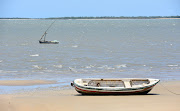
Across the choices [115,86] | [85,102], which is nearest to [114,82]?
[115,86]

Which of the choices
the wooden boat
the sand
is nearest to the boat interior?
the wooden boat

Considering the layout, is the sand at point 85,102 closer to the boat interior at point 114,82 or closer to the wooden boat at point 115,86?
the wooden boat at point 115,86

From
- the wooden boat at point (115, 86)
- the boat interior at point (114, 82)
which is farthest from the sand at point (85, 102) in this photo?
the boat interior at point (114, 82)

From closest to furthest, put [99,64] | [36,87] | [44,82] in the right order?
1. [36,87]
2. [44,82]
3. [99,64]

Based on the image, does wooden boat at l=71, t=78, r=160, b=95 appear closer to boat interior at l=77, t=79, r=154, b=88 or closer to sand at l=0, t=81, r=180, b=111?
boat interior at l=77, t=79, r=154, b=88

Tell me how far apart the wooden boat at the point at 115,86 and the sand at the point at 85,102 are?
0.35 metres

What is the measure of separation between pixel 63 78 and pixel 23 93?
674cm

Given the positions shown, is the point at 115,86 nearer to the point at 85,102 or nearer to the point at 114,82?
the point at 114,82

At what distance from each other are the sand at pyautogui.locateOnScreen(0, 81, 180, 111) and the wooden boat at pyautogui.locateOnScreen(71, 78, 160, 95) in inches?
13.7

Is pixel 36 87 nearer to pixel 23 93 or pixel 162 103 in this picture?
pixel 23 93

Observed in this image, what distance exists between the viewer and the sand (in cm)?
1942

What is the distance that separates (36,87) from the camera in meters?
26.9

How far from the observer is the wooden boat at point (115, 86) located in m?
22.4

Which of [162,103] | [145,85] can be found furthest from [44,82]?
[162,103]
